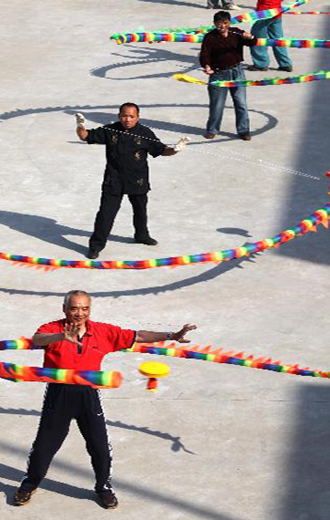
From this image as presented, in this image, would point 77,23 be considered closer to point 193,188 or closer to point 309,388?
point 193,188

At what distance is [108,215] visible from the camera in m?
13.8

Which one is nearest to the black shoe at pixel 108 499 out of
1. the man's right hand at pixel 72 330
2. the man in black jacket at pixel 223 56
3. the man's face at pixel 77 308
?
the man's right hand at pixel 72 330

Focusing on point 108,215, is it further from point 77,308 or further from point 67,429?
point 77,308

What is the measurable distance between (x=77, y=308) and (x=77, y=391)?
673mm

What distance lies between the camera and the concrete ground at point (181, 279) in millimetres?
9703

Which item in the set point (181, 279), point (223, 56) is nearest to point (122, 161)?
point (181, 279)

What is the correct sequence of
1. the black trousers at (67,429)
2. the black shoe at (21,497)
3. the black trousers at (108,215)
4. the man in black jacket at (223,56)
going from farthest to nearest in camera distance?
the man in black jacket at (223,56)
the black trousers at (108,215)
the black shoe at (21,497)
the black trousers at (67,429)

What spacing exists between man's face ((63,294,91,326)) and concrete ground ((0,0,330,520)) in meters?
1.60

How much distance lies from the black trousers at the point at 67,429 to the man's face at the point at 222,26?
349 inches

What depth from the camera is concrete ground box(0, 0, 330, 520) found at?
9.70m

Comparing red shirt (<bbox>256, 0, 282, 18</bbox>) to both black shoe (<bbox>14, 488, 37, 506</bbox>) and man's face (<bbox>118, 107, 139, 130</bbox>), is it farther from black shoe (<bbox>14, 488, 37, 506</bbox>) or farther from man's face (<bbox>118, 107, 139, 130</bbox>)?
black shoe (<bbox>14, 488, 37, 506</bbox>)

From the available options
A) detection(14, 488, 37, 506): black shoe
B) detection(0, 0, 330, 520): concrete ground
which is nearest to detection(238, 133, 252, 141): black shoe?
detection(0, 0, 330, 520): concrete ground

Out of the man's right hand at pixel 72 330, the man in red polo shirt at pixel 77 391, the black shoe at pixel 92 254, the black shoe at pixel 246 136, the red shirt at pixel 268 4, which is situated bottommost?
the black shoe at pixel 92 254

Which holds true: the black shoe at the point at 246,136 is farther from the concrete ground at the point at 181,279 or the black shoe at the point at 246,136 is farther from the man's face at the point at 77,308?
the man's face at the point at 77,308
